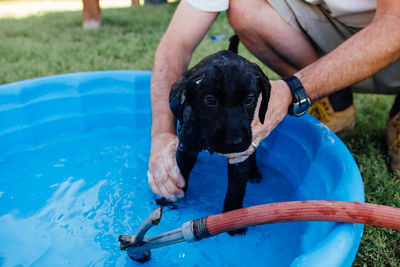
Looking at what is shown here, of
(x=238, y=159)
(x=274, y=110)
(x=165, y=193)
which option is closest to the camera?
(x=238, y=159)

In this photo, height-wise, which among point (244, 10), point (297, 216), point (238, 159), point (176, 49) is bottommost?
point (238, 159)

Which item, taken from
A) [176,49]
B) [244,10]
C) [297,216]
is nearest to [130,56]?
[176,49]

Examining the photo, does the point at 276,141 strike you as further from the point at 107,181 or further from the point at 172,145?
the point at 107,181

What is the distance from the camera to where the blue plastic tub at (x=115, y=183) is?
2.01 m

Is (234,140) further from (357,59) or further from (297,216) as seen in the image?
(357,59)

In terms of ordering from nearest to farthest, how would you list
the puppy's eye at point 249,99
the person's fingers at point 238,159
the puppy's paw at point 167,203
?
the puppy's eye at point 249,99
the person's fingers at point 238,159
the puppy's paw at point 167,203

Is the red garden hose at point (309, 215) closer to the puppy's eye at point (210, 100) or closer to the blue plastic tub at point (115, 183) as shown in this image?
the blue plastic tub at point (115, 183)

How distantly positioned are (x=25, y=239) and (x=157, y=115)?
1.10 metres

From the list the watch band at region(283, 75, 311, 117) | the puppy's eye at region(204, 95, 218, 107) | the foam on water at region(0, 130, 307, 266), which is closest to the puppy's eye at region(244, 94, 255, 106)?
the puppy's eye at region(204, 95, 218, 107)

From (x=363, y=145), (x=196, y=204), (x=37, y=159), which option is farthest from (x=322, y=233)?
(x=37, y=159)

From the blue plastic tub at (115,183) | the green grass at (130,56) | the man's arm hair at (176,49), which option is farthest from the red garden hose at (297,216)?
the man's arm hair at (176,49)

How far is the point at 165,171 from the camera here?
2.02 m

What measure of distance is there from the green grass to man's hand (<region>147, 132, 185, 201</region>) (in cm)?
105

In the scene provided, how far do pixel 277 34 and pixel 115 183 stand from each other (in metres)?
1.59
